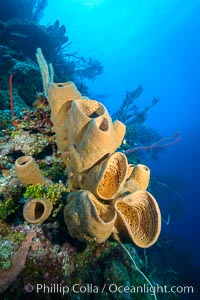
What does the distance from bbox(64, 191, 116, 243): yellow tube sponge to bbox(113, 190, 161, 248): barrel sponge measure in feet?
0.38

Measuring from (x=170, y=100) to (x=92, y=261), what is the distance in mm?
97388

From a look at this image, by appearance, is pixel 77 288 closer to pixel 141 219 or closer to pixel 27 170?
pixel 141 219

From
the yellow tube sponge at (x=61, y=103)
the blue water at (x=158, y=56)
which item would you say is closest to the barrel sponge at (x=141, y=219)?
the yellow tube sponge at (x=61, y=103)

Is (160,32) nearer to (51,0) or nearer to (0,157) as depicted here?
(51,0)

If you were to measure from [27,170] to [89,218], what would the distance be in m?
0.80

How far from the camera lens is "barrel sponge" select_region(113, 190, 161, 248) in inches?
74.1

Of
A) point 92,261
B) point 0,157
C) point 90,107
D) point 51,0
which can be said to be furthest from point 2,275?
point 51,0

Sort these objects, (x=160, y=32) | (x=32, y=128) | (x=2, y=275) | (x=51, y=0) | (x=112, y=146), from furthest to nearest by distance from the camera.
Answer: (x=160, y=32) → (x=51, y=0) → (x=32, y=128) → (x=112, y=146) → (x=2, y=275)

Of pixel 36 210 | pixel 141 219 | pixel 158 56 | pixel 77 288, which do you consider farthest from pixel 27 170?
pixel 158 56

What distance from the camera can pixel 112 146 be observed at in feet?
7.20

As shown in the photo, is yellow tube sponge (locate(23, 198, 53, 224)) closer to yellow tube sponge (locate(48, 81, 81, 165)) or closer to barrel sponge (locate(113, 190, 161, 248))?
barrel sponge (locate(113, 190, 161, 248))

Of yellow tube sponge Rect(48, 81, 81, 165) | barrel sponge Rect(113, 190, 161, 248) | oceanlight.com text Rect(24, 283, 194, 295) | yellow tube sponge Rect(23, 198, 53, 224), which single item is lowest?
oceanlight.com text Rect(24, 283, 194, 295)

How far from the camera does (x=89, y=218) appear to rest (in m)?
1.74

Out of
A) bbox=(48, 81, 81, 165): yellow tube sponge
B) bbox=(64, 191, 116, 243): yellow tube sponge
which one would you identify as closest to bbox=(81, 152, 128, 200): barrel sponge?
bbox=(64, 191, 116, 243): yellow tube sponge
